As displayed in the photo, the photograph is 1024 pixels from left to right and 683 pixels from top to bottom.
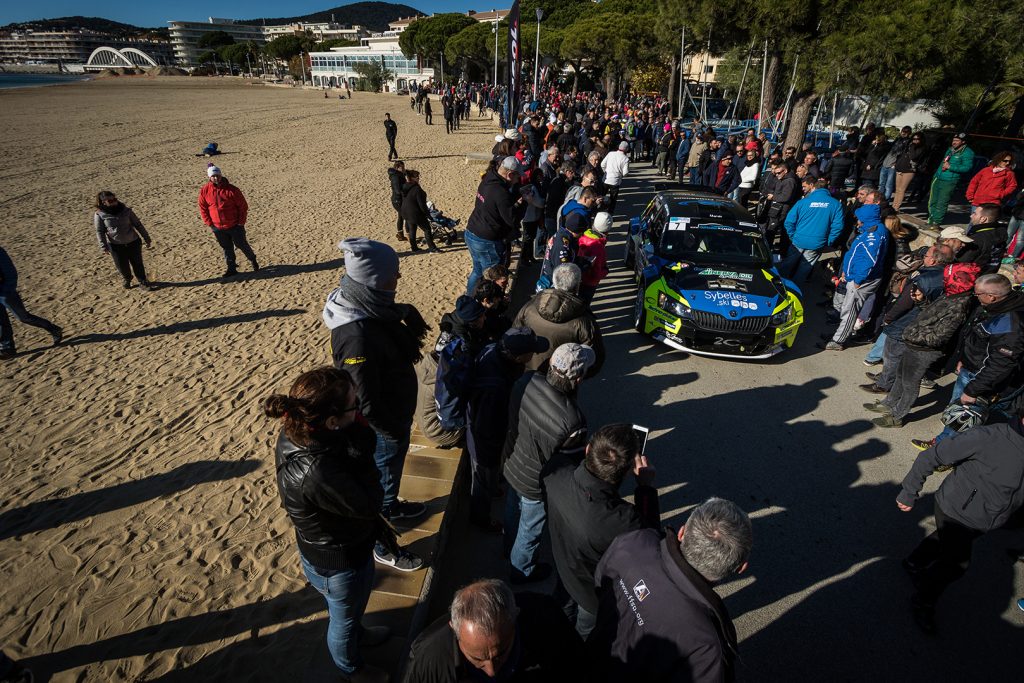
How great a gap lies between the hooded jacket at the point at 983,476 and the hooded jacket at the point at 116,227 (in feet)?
33.5

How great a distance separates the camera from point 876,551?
393 centimetres

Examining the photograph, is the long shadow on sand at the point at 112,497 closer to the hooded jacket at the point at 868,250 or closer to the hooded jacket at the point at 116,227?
the hooded jacket at the point at 116,227

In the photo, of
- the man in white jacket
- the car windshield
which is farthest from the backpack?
the man in white jacket

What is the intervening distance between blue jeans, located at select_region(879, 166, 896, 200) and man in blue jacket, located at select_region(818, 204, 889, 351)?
7194 mm

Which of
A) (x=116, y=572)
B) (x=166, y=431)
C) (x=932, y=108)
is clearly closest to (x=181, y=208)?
(x=166, y=431)

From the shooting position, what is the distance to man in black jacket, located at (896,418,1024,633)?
294cm

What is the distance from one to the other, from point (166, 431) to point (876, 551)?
675 cm

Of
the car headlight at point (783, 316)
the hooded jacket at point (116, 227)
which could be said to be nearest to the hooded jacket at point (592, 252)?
the car headlight at point (783, 316)

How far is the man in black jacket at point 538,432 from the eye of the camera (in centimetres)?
283

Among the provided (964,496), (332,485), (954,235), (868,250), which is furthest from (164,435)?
(954,235)

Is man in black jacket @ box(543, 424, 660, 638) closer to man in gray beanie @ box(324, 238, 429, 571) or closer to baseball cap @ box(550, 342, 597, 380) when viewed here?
baseball cap @ box(550, 342, 597, 380)

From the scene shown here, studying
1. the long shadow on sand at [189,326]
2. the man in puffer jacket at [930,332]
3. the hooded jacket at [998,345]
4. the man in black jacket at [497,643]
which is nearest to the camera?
the man in black jacket at [497,643]

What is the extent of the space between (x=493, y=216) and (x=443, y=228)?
480 cm

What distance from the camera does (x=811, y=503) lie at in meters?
4.34
